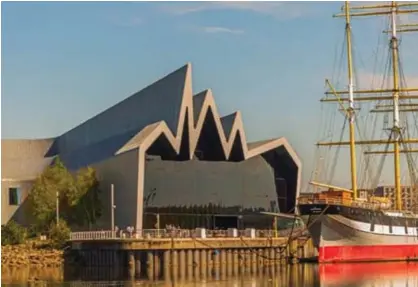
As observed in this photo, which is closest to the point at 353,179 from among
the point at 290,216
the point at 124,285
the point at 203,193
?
the point at 290,216

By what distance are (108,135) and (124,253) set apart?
28.1 m

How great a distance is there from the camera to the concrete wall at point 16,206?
261ft

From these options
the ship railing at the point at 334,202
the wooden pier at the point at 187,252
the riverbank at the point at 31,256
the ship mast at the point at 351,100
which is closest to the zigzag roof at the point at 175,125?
the ship mast at the point at 351,100

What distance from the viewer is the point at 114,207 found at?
6438 cm

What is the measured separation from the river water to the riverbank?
4.85 meters

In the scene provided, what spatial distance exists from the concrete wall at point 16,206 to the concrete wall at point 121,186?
11.7 metres

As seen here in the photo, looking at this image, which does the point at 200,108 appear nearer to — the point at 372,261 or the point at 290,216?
the point at 290,216

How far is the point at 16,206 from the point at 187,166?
22.6 m

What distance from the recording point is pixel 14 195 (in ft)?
269

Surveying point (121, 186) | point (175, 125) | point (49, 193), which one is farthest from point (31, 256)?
point (175, 125)

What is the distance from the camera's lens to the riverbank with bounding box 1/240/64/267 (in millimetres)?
59312

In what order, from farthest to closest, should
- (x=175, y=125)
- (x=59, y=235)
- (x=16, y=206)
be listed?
(x=16, y=206) < (x=175, y=125) < (x=59, y=235)

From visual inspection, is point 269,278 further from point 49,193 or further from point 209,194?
point 49,193

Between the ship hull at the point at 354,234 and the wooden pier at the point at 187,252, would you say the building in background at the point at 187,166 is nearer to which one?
the wooden pier at the point at 187,252
